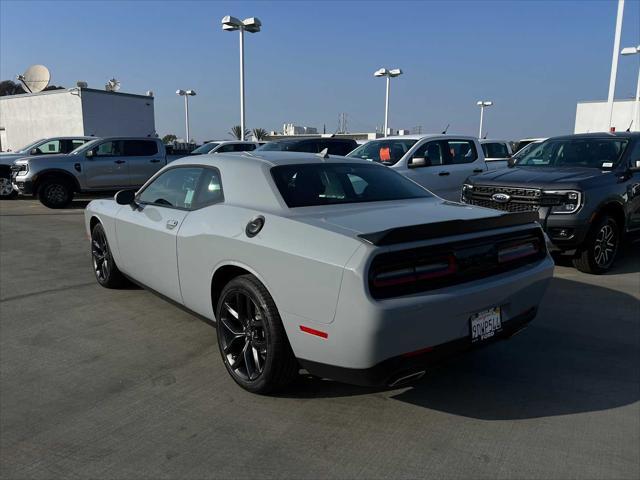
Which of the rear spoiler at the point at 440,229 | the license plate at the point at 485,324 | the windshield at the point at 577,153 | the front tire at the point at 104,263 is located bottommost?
the front tire at the point at 104,263

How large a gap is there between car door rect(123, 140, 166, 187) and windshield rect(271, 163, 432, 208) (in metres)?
11.2

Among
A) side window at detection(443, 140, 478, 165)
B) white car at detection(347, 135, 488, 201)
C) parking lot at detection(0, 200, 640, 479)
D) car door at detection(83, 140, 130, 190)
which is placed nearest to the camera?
parking lot at detection(0, 200, 640, 479)

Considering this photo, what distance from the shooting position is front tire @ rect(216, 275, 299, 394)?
9.97ft

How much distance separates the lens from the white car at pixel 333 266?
104 inches

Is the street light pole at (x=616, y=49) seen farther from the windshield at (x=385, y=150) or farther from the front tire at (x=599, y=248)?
the front tire at (x=599, y=248)

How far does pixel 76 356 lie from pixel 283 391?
5.71ft

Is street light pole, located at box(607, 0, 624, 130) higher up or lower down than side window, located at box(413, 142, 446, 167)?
higher up

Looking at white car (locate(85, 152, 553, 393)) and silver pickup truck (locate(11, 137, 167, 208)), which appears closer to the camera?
white car (locate(85, 152, 553, 393))

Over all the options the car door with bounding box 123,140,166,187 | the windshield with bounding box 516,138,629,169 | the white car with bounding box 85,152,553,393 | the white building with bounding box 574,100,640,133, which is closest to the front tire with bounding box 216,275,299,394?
the white car with bounding box 85,152,553,393

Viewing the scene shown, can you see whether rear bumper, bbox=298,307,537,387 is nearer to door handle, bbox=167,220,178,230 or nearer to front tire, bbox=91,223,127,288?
door handle, bbox=167,220,178,230

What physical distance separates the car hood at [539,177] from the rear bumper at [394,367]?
4.03 metres

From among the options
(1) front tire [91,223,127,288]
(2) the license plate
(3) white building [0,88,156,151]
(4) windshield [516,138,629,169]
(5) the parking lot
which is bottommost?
(5) the parking lot

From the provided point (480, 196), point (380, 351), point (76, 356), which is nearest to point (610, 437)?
point (380, 351)

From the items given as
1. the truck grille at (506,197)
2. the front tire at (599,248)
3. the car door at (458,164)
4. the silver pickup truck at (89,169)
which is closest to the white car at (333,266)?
the truck grille at (506,197)
